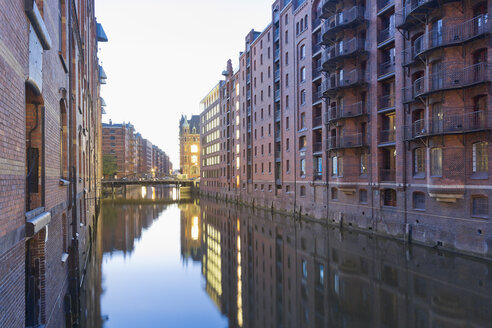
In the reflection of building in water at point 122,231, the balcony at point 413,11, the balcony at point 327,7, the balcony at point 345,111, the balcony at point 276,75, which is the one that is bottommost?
the reflection of building in water at point 122,231

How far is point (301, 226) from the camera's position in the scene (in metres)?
31.4

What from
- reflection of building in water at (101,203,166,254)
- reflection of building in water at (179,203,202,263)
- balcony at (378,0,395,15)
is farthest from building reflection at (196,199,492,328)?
balcony at (378,0,395,15)

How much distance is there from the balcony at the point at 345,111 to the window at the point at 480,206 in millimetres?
10586

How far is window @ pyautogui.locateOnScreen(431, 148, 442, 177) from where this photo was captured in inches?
789

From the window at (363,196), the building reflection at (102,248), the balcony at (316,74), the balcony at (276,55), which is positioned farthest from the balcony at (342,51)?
the building reflection at (102,248)

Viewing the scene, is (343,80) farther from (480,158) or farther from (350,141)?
(480,158)

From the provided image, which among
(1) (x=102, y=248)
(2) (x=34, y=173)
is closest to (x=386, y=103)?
(1) (x=102, y=248)

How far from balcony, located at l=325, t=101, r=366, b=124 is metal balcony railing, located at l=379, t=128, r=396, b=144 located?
2.22 m

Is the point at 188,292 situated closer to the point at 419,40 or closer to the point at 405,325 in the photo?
the point at 405,325

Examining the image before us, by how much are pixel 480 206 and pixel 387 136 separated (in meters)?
8.62

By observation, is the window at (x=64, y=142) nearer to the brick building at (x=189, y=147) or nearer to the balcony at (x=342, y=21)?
the balcony at (x=342, y=21)

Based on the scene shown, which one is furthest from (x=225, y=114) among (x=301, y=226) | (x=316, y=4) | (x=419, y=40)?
(x=419, y=40)

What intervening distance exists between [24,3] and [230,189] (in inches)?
2263

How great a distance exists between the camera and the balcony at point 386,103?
82.4 ft
